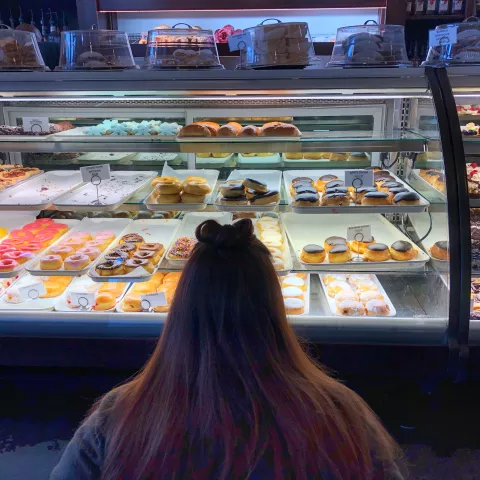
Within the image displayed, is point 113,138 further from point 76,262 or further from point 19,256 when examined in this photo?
point 19,256

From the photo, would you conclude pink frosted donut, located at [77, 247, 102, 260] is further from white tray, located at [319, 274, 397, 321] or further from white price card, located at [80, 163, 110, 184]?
white tray, located at [319, 274, 397, 321]

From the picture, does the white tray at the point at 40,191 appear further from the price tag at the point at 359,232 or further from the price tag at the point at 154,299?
the price tag at the point at 359,232

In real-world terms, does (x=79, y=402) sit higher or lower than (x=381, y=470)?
lower

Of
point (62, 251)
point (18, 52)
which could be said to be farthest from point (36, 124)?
point (62, 251)

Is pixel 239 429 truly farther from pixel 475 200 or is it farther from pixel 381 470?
pixel 475 200

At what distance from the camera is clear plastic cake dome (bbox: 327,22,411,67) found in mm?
2465

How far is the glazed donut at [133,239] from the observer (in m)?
3.08

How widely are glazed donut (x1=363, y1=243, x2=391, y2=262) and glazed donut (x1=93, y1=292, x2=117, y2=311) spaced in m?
1.46

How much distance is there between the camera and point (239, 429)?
1269 millimetres

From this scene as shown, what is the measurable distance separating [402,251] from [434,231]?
20cm

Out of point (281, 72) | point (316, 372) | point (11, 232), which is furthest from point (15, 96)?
point (316, 372)

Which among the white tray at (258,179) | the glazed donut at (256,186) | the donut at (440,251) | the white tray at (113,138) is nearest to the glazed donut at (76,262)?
the white tray at (113,138)

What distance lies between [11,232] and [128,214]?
2.56 feet

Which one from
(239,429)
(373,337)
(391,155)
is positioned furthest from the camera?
(391,155)
